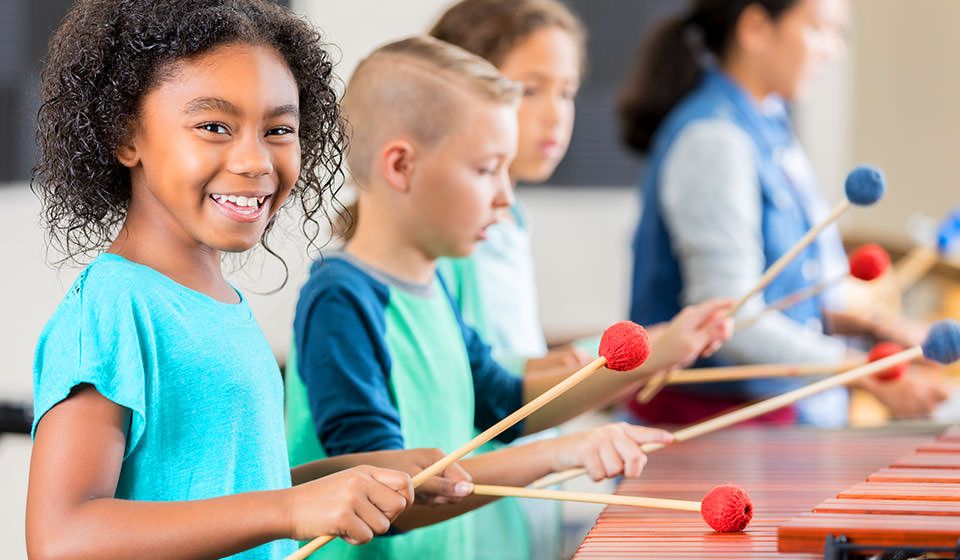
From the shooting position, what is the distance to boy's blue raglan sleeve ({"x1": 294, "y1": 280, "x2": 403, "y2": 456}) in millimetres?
1277

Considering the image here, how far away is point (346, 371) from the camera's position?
1.30 meters

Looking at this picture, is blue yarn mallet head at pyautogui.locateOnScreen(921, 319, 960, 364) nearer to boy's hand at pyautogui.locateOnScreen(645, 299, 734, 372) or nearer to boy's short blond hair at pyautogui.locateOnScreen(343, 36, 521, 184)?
boy's hand at pyautogui.locateOnScreen(645, 299, 734, 372)

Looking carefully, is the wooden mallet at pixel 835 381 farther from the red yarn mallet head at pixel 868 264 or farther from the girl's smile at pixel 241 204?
the girl's smile at pixel 241 204

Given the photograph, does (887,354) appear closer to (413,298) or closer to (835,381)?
(835,381)

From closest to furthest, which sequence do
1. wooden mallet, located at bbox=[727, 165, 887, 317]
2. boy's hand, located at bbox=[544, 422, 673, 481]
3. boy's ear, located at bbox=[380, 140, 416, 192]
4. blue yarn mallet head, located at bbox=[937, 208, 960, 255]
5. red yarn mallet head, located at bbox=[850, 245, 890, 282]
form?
boy's hand, located at bbox=[544, 422, 673, 481], boy's ear, located at bbox=[380, 140, 416, 192], wooden mallet, located at bbox=[727, 165, 887, 317], red yarn mallet head, located at bbox=[850, 245, 890, 282], blue yarn mallet head, located at bbox=[937, 208, 960, 255]

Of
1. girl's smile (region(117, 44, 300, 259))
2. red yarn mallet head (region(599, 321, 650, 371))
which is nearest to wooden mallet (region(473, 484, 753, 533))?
red yarn mallet head (region(599, 321, 650, 371))

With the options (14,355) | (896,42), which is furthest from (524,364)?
(896,42)

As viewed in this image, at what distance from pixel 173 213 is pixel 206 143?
67 millimetres

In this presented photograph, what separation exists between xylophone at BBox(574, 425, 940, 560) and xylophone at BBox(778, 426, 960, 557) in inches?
0.8

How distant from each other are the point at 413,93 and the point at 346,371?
1.10 feet

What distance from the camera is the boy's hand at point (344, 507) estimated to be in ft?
3.11

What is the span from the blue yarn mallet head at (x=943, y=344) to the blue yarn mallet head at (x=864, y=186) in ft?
0.57

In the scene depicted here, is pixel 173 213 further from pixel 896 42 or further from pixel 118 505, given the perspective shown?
pixel 896 42

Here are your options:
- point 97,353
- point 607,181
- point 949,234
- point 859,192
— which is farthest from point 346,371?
point 607,181
